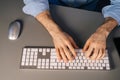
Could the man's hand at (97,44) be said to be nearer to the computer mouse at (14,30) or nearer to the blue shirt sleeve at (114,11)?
the blue shirt sleeve at (114,11)

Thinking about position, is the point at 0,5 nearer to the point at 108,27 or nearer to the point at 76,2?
the point at 76,2

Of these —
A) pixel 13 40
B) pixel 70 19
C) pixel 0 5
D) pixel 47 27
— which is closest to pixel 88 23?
pixel 70 19

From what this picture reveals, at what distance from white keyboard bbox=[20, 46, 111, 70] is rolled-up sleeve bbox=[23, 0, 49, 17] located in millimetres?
220

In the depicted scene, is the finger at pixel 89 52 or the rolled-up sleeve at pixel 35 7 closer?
the finger at pixel 89 52

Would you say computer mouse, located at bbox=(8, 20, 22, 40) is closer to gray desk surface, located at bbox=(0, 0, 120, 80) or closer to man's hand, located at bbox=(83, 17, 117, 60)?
gray desk surface, located at bbox=(0, 0, 120, 80)

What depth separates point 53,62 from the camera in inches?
31.2

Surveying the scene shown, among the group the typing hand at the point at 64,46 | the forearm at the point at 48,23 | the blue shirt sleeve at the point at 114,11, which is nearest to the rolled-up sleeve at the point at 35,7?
the forearm at the point at 48,23

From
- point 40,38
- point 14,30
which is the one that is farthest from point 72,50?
point 14,30

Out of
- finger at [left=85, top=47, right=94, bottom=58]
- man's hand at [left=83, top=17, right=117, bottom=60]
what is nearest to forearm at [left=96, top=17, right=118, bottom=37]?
man's hand at [left=83, top=17, right=117, bottom=60]

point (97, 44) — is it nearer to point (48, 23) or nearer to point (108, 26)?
point (108, 26)

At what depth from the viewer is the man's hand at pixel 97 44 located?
2.64 ft

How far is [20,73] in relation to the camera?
2.55 feet

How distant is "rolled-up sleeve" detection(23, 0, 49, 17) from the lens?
958mm

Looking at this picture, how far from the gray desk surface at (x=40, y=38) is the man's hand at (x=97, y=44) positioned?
4 cm
